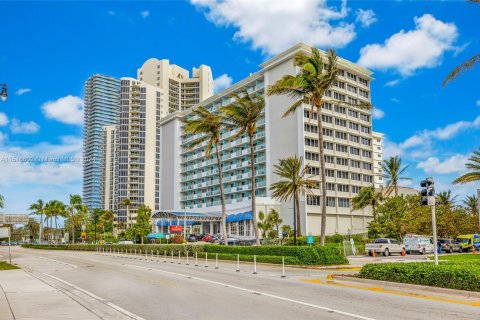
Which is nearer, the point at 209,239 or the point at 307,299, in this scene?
the point at 307,299

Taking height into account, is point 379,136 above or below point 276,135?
above

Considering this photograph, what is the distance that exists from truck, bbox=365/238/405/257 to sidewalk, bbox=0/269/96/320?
113ft

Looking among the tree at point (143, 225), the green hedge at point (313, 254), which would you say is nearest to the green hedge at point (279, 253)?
the green hedge at point (313, 254)

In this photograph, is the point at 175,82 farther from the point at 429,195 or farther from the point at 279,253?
the point at 429,195

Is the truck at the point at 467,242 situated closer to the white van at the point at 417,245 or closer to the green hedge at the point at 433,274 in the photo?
the white van at the point at 417,245

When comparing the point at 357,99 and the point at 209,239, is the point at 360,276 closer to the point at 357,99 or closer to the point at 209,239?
the point at 209,239

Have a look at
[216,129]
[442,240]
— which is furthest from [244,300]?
[442,240]

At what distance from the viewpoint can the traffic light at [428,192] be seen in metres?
17.3

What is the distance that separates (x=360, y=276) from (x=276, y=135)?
229 feet

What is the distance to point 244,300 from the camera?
1395 centimetres

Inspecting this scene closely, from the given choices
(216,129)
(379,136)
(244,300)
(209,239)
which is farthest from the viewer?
(379,136)

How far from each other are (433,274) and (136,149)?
6287 inches

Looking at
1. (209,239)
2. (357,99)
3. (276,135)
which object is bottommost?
(209,239)

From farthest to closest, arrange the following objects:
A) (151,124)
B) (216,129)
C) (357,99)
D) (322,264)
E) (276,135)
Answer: (151,124), (357,99), (276,135), (216,129), (322,264)
